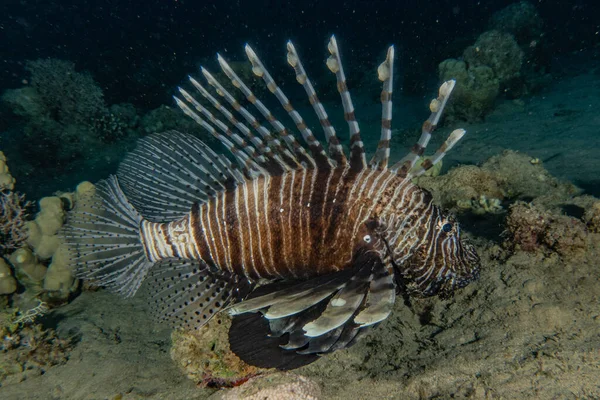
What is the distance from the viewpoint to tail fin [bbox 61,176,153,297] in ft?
10.8

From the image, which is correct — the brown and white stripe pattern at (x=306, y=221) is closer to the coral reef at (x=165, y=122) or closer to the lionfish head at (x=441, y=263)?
the lionfish head at (x=441, y=263)

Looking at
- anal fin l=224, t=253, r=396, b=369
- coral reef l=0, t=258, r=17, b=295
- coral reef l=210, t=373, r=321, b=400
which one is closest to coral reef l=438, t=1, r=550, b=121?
anal fin l=224, t=253, r=396, b=369

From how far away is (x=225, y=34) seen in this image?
25.7 metres

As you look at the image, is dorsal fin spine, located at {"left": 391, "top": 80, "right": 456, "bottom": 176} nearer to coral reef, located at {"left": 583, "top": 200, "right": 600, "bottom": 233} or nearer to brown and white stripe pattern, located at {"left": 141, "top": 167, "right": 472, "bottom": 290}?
brown and white stripe pattern, located at {"left": 141, "top": 167, "right": 472, "bottom": 290}

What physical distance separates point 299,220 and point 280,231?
0.18 metres

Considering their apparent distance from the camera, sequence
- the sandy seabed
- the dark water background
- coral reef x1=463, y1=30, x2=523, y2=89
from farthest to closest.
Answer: the dark water background → coral reef x1=463, y1=30, x2=523, y2=89 → the sandy seabed

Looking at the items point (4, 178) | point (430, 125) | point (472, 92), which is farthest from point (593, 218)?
point (472, 92)

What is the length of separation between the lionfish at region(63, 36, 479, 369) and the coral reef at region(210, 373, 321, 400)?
118 millimetres

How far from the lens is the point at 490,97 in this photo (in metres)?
10.2

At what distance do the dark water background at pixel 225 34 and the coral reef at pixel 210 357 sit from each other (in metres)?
10.4

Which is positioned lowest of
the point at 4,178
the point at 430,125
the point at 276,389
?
the point at 276,389

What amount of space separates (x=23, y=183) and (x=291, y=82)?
44.5 feet

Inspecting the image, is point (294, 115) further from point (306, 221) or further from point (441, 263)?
point (441, 263)

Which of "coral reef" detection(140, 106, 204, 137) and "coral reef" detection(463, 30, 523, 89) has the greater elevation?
"coral reef" detection(140, 106, 204, 137)
